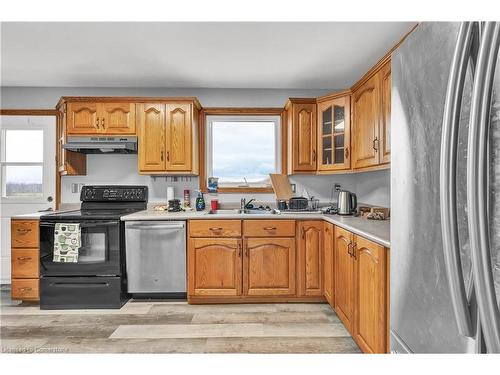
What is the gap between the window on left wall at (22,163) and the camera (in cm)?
370

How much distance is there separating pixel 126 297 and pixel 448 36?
10.4 feet

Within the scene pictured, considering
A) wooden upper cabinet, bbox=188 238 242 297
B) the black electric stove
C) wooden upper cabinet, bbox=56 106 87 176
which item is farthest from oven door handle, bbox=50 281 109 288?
wooden upper cabinet, bbox=56 106 87 176

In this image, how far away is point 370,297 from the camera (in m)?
1.78

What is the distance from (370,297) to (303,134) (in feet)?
6.72

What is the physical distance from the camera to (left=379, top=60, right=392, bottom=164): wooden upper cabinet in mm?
2164

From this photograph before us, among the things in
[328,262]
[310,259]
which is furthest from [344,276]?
[310,259]

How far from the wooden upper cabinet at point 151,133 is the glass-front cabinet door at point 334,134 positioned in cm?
172

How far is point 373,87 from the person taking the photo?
2443 mm

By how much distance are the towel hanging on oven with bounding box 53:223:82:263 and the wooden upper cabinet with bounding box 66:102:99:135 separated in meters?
1.09

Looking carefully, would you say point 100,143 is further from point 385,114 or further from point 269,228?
point 385,114

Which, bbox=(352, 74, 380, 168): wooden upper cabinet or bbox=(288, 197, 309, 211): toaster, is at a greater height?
bbox=(352, 74, 380, 168): wooden upper cabinet

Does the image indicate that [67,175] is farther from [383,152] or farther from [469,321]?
[469,321]

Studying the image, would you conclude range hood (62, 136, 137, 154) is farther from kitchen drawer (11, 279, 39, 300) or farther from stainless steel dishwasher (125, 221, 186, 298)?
kitchen drawer (11, 279, 39, 300)

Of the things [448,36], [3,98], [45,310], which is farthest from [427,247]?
[3,98]
